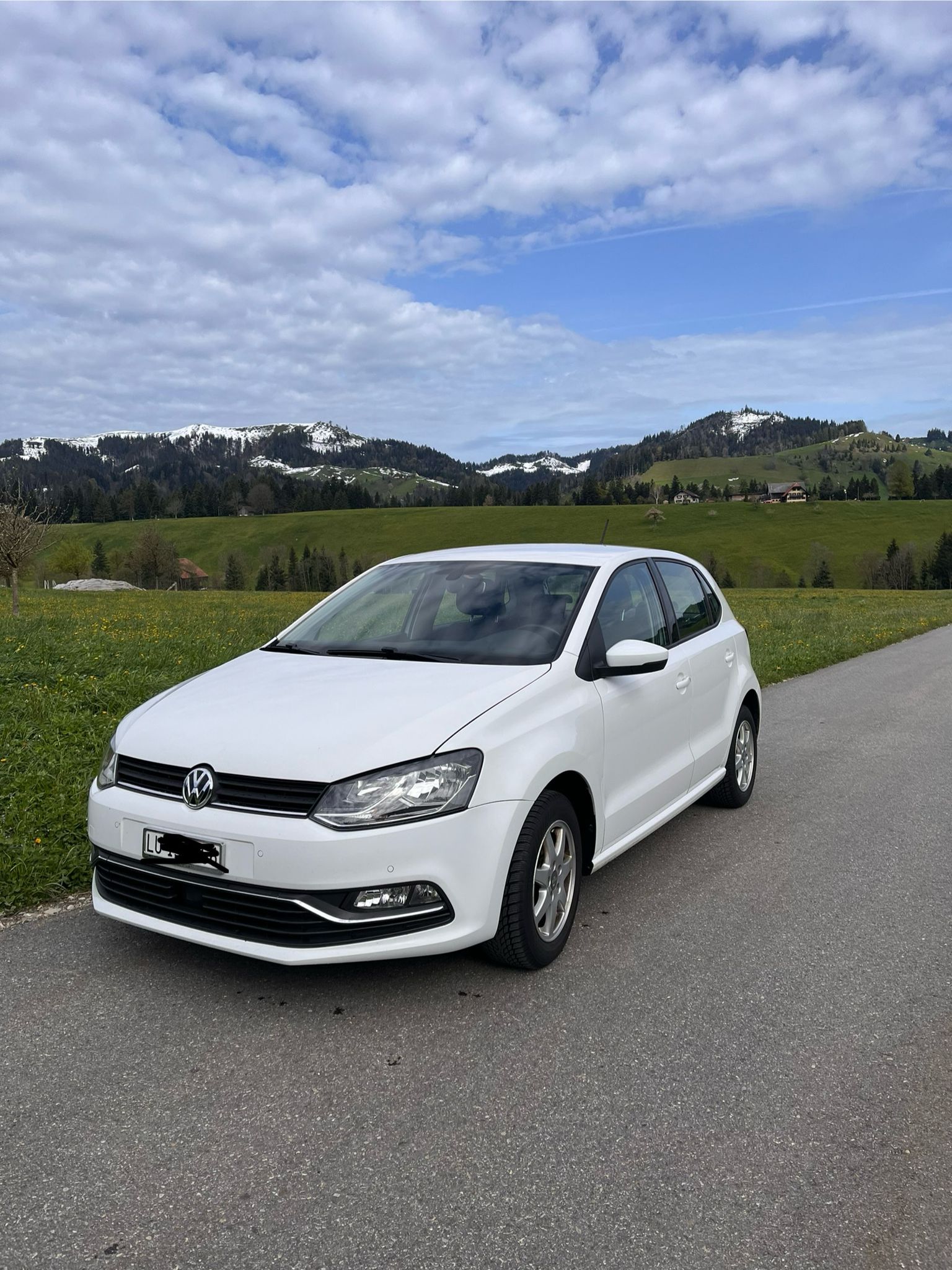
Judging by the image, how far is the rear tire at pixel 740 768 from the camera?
244 inches

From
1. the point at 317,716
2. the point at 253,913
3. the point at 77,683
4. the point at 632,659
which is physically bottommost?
the point at 253,913

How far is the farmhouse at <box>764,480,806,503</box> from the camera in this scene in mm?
147000

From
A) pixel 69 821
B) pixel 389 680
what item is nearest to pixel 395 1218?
pixel 389 680

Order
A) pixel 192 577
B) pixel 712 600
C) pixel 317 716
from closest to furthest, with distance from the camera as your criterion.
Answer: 1. pixel 317 716
2. pixel 712 600
3. pixel 192 577

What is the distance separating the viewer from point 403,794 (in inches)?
132

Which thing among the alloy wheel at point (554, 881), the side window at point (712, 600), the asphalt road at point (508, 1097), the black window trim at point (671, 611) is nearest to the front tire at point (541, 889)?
the alloy wheel at point (554, 881)

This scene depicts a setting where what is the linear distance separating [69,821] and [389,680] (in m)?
2.52

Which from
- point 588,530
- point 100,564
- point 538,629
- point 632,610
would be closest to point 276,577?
point 100,564

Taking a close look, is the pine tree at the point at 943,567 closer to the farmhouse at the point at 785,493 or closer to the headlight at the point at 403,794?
the farmhouse at the point at 785,493

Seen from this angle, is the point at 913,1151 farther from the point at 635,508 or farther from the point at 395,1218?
the point at 635,508

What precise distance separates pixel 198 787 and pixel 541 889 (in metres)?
1.40

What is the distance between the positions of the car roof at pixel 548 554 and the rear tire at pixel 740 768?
4.59ft

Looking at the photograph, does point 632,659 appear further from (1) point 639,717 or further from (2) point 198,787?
(2) point 198,787

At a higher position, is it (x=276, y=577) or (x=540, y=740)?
(x=540, y=740)
